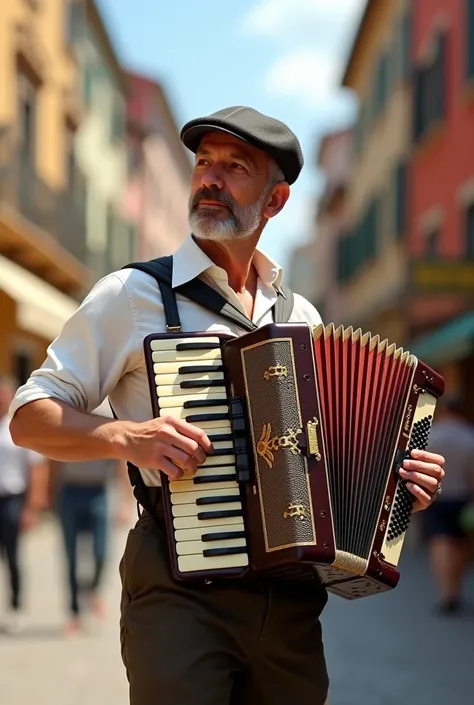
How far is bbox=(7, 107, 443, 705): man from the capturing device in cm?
324

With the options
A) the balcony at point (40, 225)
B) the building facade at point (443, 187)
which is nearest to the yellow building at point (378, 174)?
the building facade at point (443, 187)

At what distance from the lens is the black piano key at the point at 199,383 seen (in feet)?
10.7

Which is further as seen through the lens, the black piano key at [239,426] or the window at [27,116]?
the window at [27,116]

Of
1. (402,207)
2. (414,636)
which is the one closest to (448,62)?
(402,207)

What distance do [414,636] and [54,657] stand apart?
2844 mm

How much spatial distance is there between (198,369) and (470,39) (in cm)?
1575

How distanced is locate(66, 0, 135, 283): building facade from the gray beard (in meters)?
24.6

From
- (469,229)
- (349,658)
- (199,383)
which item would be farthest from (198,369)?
(469,229)

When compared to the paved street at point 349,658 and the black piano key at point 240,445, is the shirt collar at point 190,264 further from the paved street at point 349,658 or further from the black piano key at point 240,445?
the paved street at point 349,658

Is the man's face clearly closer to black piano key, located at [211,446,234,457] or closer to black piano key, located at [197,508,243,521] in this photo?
black piano key, located at [211,446,234,457]

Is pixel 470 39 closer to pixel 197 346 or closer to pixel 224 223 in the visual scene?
pixel 224 223

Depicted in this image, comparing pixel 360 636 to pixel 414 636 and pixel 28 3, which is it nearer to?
pixel 414 636

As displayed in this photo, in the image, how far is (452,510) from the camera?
11727 millimetres

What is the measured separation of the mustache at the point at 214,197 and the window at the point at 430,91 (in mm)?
16981
